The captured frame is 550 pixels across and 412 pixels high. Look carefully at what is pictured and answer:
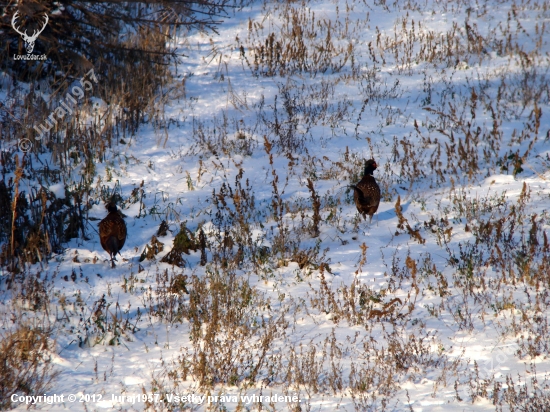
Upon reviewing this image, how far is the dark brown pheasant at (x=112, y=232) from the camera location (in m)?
4.98

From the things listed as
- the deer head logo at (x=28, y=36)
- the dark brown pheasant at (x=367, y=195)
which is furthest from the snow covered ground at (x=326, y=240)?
the deer head logo at (x=28, y=36)

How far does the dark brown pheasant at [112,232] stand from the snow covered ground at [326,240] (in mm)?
280

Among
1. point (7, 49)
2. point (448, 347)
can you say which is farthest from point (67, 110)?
point (448, 347)

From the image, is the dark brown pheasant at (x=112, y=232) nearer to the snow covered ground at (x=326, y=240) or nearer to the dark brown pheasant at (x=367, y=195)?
the snow covered ground at (x=326, y=240)

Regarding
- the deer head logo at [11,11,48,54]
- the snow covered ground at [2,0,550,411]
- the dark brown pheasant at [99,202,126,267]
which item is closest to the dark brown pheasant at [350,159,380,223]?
the snow covered ground at [2,0,550,411]

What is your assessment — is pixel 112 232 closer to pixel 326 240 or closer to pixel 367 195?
pixel 326 240

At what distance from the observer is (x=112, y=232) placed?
16.4ft

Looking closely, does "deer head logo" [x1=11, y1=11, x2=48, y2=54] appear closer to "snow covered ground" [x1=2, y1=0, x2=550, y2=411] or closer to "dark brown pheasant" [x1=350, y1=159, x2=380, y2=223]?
"snow covered ground" [x1=2, y1=0, x2=550, y2=411]

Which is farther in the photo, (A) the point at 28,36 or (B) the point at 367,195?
(A) the point at 28,36

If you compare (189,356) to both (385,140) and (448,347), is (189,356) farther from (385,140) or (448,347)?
(385,140)

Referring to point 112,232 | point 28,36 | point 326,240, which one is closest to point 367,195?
point 326,240

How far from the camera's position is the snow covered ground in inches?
138

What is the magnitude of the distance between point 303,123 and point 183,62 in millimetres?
3339

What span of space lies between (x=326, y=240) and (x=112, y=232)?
2430 millimetres
